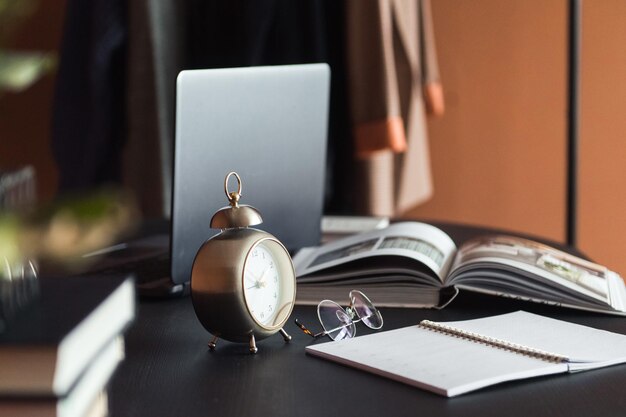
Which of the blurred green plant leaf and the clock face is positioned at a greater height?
the blurred green plant leaf

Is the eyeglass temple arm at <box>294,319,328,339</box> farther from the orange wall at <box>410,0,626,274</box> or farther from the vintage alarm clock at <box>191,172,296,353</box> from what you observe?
A: the orange wall at <box>410,0,626,274</box>

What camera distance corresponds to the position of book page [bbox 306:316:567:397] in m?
0.82

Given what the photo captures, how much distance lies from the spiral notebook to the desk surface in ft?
0.04

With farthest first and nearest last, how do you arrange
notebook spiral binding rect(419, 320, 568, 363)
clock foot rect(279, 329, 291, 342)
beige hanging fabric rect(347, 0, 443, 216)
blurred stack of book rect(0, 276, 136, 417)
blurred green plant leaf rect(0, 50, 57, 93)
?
beige hanging fabric rect(347, 0, 443, 216) → clock foot rect(279, 329, 291, 342) → notebook spiral binding rect(419, 320, 568, 363) → blurred stack of book rect(0, 276, 136, 417) → blurred green plant leaf rect(0, 50, 57, 93)

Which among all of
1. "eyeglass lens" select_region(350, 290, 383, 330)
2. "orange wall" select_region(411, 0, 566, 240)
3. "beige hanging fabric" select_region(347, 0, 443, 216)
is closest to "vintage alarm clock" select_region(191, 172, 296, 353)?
"eyeglass lens" select_region(350, 290, 383, 330)

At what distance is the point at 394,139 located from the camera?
2.21 metres

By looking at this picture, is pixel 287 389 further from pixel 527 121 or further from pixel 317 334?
pixel 527 121

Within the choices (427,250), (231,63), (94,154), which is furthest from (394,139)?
(427,250)

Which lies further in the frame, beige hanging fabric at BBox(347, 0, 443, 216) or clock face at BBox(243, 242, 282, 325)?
beige hanging fabric at BBox(347, 0, 443, 216)

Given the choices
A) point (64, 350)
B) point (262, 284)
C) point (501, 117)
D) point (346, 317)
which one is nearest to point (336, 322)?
point (346, 317)

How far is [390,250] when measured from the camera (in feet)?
3.87

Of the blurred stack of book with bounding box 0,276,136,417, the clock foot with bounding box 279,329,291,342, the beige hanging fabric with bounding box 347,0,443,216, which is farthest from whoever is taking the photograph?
the beige hanging fabric with bounding box 347,0,443,216

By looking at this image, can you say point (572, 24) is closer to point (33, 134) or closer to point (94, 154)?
point (94, 154)

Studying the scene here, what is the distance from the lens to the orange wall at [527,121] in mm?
2762
